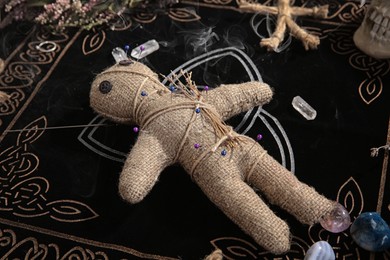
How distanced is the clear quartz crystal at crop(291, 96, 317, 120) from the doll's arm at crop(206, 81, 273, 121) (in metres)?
0.12

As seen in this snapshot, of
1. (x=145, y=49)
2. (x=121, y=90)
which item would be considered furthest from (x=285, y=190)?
(x=145, y=49)

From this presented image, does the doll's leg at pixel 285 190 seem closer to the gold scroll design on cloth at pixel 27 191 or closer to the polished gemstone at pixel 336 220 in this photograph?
the polished gemstone at pixel 336 220

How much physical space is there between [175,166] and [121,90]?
0.25m

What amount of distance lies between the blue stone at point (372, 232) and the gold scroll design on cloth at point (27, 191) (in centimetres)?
64

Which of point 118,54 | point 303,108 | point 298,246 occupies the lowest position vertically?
point 298,246

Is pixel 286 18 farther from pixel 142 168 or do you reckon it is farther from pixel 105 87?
pixel 142 168

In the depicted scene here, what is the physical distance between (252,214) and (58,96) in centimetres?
76

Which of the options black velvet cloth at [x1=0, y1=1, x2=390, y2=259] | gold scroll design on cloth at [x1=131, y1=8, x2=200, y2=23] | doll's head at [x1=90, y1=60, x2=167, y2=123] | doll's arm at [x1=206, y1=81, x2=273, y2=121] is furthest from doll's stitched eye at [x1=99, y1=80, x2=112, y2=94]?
gold scroll design on cloth at [x1=131, y1=8, x2=200, y2=23]

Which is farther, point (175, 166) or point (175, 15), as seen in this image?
point (175, 15)

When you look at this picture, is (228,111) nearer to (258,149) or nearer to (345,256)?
(258,149)

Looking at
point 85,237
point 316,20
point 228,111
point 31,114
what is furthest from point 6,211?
point 316,20

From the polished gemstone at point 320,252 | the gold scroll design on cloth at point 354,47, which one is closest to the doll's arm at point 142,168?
the polished gemstone at point 320,252

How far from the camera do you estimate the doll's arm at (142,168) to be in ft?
3.93

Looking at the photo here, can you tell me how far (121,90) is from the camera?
1.36 metres
